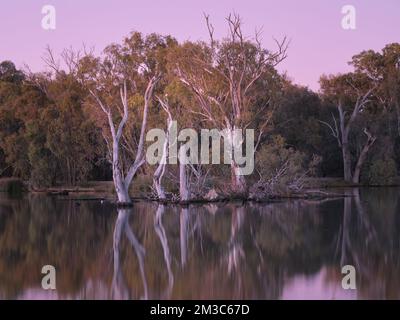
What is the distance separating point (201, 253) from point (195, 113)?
2145 centimetres

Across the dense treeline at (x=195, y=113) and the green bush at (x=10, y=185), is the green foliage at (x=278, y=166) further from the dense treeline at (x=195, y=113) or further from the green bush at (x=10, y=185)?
the green bush at (x=10, y=185)

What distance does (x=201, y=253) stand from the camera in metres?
14.1

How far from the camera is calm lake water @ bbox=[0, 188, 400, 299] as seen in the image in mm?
10250

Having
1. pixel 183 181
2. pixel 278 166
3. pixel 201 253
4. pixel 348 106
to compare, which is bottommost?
pixel 201 253

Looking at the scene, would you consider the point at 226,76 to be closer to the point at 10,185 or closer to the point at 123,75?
the point at 123,75

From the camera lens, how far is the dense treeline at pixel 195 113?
32.7 m

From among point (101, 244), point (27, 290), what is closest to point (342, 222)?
point (101, 244)

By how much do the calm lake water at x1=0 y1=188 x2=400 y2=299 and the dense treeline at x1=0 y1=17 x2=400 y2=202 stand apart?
716cm

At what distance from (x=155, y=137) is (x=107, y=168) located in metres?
13.3

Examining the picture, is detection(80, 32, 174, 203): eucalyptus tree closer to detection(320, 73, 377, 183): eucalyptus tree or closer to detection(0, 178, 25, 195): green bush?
detection(0, 178, 25, 195): green bush

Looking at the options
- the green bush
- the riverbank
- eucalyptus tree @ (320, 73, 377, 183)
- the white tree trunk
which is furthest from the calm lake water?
eucalyptus tree @ (320, 73, 377, 183)

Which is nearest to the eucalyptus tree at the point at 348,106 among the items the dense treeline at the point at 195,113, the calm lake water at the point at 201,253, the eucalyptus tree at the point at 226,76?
the dense treeline at the point at 195,113

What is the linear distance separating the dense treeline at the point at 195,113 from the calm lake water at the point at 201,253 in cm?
716

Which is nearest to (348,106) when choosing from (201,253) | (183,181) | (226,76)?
(226,76)
